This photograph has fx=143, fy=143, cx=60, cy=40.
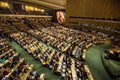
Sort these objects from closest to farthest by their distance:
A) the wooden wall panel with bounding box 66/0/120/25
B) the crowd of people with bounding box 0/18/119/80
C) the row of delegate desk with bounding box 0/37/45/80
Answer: the row of delegate desk with bounding box 0/37/45/80 < the crowd of people with bounding box 0/18/119/80 < the wooden wall panel with bounding box 66/0/120/25

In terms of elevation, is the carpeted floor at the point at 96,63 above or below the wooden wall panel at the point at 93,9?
below

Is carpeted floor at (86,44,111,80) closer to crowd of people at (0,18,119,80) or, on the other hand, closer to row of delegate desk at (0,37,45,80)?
crowd of people at (0,18,119,80)

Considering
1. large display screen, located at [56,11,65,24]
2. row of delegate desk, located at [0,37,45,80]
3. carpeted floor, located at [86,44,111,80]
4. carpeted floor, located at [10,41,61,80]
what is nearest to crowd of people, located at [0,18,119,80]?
carpeted floor, located at [10,41,61,80]

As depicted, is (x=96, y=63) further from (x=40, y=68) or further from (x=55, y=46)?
(x=40, y=68)

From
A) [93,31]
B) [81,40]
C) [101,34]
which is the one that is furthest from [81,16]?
[81,40]

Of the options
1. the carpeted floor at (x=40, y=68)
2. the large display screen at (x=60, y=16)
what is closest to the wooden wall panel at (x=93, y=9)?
the large display screen at (x=60, y=16)

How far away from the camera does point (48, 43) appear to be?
634 inches

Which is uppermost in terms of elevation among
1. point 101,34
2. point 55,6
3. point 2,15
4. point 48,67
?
point 55,6

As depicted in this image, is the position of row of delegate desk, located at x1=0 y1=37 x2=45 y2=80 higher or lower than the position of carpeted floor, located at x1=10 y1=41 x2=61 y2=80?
higher

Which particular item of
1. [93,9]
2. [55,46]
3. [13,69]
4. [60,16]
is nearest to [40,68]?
[13,69]

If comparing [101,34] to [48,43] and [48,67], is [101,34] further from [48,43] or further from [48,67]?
[48,67]

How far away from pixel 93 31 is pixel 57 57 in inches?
444

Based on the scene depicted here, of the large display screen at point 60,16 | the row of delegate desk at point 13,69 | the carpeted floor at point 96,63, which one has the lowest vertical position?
the carpeted floor at point 96,63

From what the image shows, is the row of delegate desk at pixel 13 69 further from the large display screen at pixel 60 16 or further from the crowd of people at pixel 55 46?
the large display screen at pixel 60 16
